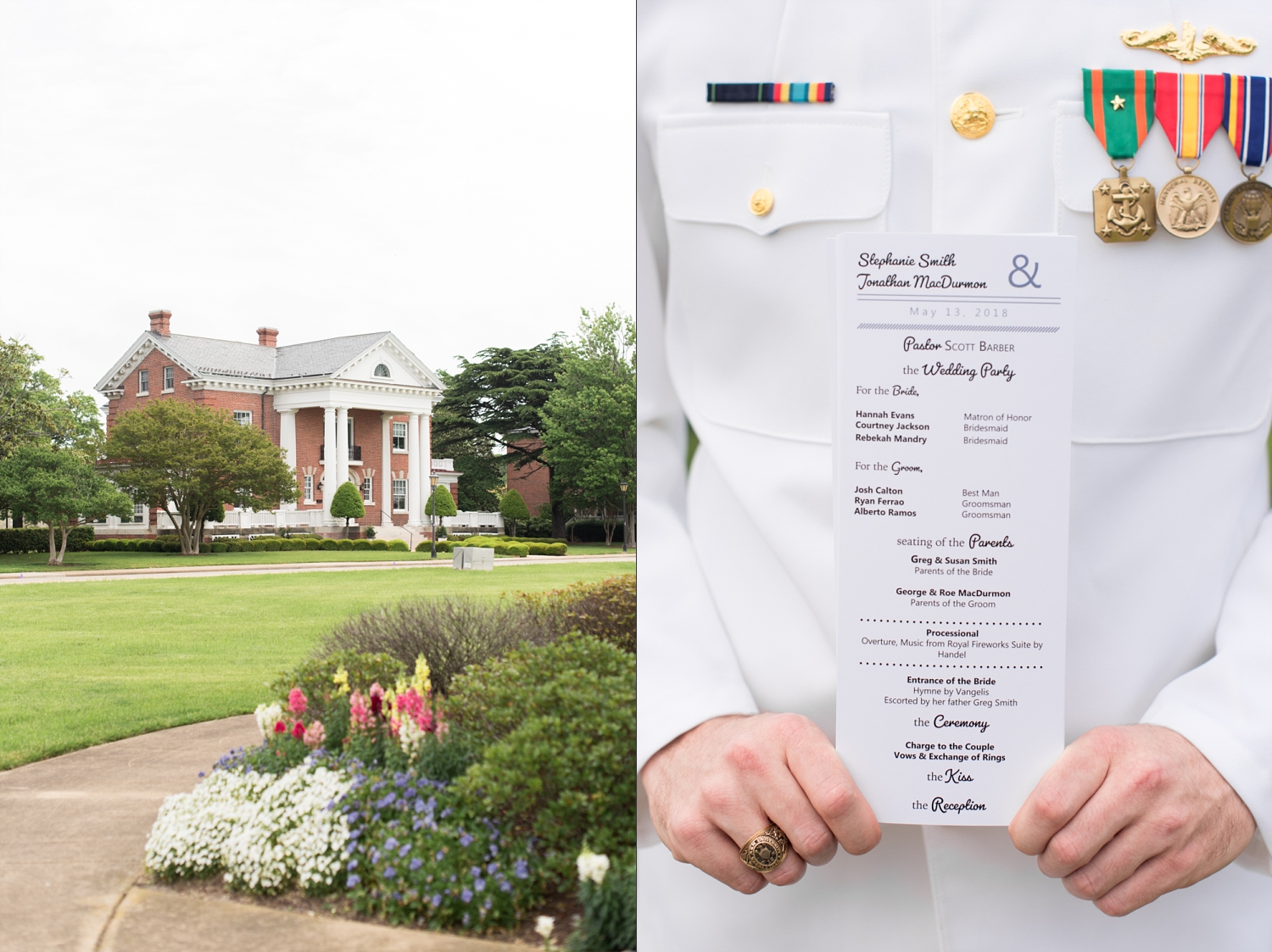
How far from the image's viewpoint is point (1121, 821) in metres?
0.63

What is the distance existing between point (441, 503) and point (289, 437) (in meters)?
0.49

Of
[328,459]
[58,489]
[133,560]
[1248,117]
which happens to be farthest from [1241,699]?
[58,489]

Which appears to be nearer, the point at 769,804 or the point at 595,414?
the point at 769,804

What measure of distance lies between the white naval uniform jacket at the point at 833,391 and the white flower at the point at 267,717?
1.86 meters

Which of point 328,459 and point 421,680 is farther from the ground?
point 328,459

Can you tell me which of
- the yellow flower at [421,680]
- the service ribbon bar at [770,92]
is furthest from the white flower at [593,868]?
the service ribbon bar at [770,92]

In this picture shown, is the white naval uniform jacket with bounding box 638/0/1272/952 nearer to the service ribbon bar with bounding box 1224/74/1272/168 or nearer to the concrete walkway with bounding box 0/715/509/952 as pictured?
the service ribbon bar with bounding box 1224/74/1272/168

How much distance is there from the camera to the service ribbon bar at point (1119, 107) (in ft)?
2.46

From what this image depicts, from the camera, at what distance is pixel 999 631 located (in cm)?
64

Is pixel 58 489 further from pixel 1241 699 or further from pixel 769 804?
pixel 1241 699

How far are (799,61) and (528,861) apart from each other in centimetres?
188

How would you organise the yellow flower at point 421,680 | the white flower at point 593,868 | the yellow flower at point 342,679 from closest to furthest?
the white flower at point 593,868 → the yellow flower at point 421,680 → the yellow flower at point 342,679

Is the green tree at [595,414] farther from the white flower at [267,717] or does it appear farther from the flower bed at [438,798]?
the white flower at [267,717]

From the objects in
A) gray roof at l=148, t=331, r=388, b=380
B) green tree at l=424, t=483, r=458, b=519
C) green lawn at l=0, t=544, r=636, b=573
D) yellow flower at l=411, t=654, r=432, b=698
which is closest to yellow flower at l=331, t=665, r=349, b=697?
yellow flower at l=411, t=654, r=432, b=698
